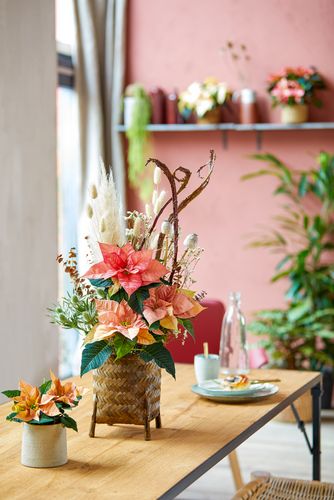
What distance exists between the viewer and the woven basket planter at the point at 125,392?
7.43 ft

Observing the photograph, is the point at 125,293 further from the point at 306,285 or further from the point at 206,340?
the point at 306,285

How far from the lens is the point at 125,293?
2.18 metres

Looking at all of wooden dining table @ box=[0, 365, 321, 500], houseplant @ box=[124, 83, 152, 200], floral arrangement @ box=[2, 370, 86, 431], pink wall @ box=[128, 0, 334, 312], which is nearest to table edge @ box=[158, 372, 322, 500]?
wooden dining table @ box=[0, 365, 321, 500]

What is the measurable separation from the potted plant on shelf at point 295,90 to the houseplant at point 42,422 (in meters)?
3.97

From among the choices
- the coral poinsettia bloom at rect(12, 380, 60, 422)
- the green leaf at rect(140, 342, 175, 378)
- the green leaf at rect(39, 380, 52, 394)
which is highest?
the green leaf at rect(140, 342, 175, 378)

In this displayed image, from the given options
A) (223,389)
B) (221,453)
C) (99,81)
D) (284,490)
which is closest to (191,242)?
(221,453)

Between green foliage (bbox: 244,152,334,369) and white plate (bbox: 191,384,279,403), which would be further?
green foliage (bbox: 244,152,334,369)

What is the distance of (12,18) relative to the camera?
3617mm

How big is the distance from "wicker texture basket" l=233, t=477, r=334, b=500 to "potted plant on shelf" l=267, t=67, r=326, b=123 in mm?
3434

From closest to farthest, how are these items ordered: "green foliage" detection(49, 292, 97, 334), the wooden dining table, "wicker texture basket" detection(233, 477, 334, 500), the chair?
the wooden dining table
"green foliage" detection(49, 292, 97, 334)
"wicker texture basket" detection(233, 477, 334, 500)
the chair

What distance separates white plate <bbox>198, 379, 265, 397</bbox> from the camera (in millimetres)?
2662

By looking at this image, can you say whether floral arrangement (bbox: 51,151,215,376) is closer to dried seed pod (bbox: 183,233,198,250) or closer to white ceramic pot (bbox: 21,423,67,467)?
dried seed pod (bbox: 183,233,198,250)

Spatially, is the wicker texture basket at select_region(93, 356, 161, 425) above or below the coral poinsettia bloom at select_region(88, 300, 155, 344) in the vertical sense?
below

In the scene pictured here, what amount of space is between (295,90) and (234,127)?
1.50 feet
